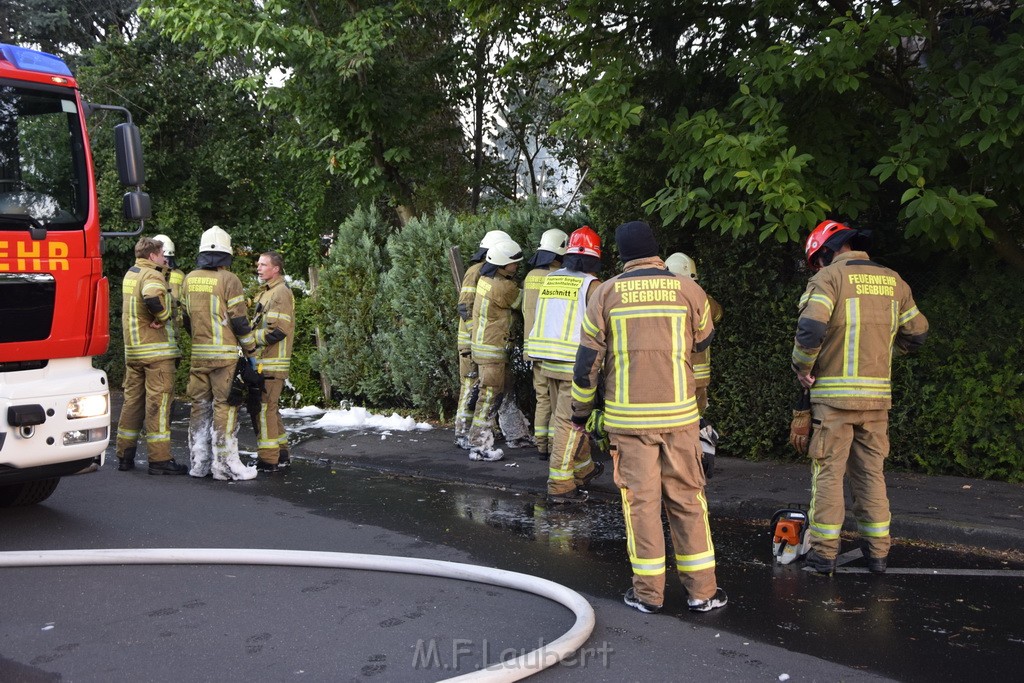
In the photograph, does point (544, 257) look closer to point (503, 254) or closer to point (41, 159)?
point (503, 254)

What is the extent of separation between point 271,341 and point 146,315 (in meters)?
1.07

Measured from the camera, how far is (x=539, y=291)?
8.66 meters

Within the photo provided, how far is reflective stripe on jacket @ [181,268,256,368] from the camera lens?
27.6 ft

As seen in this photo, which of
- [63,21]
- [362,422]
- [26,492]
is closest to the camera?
[26,492]

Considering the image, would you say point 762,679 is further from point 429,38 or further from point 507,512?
point 429,38

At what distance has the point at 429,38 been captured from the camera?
523 inches

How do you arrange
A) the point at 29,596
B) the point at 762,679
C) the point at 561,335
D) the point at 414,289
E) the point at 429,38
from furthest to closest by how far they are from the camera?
1. the point at 429,38
2. the point at 414,289
3. the point at 561,335
4. the point at 29,596
5. the point at 762,679

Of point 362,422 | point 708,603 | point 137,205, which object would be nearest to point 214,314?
point 137,205

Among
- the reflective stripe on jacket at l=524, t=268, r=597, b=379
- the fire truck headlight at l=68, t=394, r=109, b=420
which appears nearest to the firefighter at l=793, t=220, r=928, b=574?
the reflective stripe on jacket at l=524, t=268, r=597, b=379

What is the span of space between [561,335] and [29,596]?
4.16 m

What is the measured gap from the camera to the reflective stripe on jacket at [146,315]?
27.5 ft

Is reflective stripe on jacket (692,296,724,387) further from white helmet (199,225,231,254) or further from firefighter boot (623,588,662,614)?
white helmet (199,225,231,254)

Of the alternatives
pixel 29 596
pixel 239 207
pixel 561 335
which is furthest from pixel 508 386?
pixel 239 207

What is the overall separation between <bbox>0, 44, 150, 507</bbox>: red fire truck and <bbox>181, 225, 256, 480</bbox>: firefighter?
1.56 m
